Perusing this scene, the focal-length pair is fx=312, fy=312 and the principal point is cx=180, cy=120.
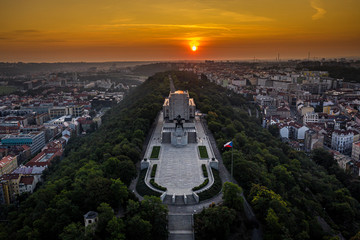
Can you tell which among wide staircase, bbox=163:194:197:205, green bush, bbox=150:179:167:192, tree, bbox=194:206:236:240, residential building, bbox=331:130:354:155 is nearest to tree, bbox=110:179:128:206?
wide staircase, bbox=163:194:197:205

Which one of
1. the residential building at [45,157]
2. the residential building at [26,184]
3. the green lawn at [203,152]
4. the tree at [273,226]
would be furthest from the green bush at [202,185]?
the residential building at [45,157]

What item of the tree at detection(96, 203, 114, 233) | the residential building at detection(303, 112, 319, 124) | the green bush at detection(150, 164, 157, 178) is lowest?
the residential building at detection(303, 112, 319, 124)

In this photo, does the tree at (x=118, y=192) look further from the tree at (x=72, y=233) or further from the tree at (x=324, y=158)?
the tree at (x=324, y=158)

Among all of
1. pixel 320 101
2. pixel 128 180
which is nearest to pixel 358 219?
pixel 128 180

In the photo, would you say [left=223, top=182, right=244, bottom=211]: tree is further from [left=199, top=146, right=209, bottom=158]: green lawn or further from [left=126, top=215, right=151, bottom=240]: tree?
[left=199, top=146, right=209, bottom=158]: green lawn

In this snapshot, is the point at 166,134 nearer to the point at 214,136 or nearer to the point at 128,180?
the point at 214,136

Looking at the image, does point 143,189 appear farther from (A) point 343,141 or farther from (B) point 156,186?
(A) point 343,141
